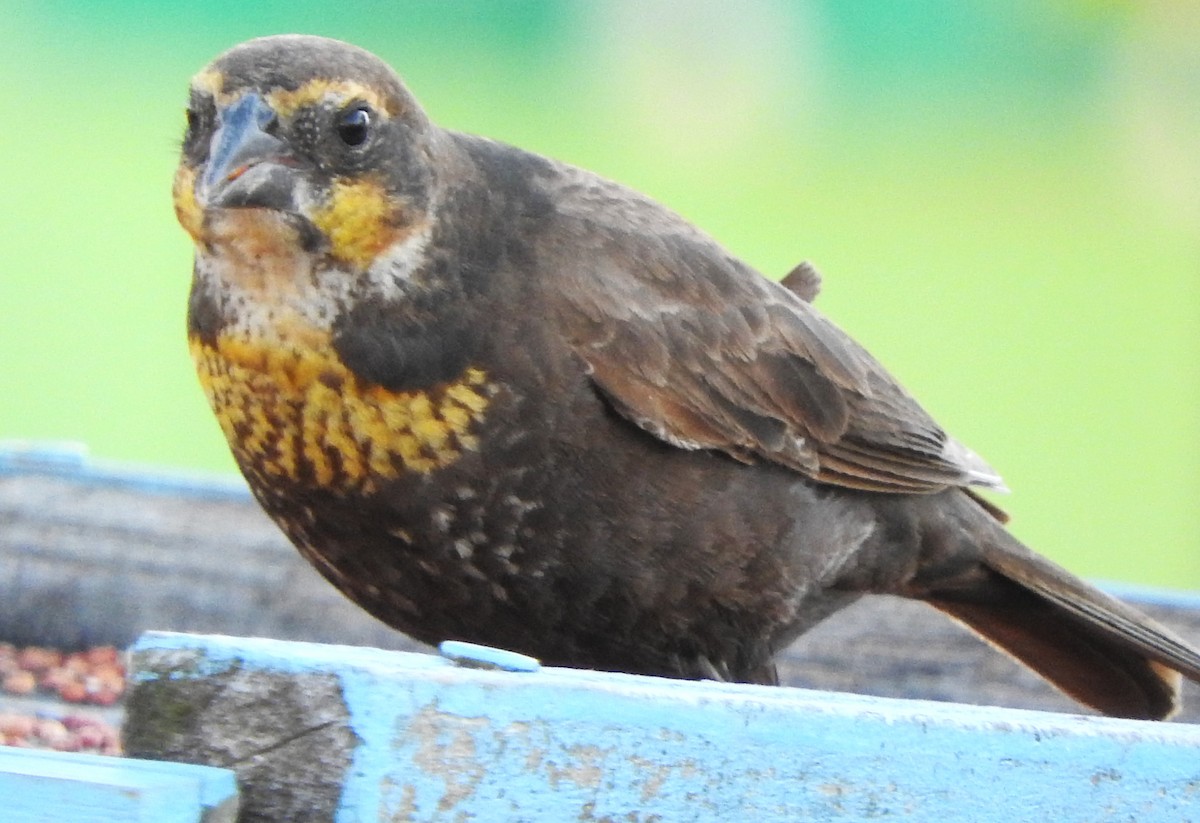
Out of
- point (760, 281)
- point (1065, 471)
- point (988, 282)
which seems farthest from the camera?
point (988, 282)

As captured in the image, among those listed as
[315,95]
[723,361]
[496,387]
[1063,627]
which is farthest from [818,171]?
[315,95]

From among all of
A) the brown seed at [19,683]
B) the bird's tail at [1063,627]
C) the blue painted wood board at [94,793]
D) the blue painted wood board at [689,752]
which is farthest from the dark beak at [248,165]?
the bird's tail at [1063,627]

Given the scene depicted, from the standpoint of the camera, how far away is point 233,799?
1.57m

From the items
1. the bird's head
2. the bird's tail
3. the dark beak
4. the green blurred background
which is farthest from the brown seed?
the green blurred background

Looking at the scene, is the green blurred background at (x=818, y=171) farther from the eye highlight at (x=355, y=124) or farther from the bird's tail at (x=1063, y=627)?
the eye highlight at (x=355, y=124)

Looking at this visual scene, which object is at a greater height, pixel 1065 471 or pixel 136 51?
pixel 136 51

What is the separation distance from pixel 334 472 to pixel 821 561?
77 cm

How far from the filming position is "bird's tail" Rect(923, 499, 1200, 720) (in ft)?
10.5

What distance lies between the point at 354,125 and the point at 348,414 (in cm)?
36

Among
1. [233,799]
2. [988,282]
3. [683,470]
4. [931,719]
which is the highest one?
[988,282]

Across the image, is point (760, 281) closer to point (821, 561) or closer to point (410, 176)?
point (821, 561)

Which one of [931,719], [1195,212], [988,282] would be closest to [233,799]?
[931,719]

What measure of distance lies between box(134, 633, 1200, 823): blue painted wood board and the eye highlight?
96cm

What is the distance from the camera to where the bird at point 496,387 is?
8.07 feet
